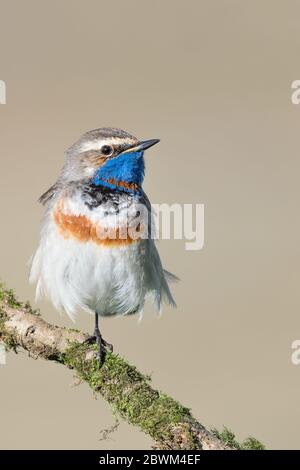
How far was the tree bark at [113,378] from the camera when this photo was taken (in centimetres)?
585

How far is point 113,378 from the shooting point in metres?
6.43

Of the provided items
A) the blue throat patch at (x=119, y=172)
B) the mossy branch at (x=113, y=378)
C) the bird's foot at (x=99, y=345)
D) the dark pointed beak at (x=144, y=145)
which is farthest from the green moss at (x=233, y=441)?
the dark pointed beak at (x=144, y=145)

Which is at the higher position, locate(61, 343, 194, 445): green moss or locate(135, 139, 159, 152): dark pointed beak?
locate(135, 139, 159, 152): dark pointed beak

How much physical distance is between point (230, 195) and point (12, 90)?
503 centimetres

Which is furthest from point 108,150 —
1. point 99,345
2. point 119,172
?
point 99,345

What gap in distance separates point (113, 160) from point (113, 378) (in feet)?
7.16

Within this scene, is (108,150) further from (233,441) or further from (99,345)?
(233,441)

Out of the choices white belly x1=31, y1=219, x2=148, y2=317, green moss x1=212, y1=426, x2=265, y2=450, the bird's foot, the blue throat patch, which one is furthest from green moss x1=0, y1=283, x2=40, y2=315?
green moss x1=212, y1=426, x2=265, y2=450

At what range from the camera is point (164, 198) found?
1666 cm

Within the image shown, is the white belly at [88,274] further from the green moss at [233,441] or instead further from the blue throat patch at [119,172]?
the green moss at [233,441]

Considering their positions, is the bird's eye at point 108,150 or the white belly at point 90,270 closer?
the white belly at point 90,270

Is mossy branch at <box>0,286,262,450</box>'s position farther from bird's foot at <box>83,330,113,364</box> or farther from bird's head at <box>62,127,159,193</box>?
bird's head at <box>62,127,159,193</box>

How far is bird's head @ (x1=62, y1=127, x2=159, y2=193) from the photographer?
25.8 feet

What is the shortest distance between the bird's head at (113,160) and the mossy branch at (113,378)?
1465 millimetres
